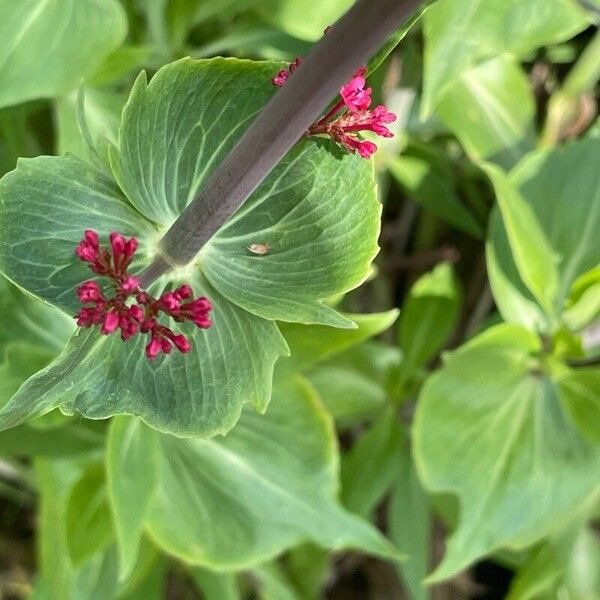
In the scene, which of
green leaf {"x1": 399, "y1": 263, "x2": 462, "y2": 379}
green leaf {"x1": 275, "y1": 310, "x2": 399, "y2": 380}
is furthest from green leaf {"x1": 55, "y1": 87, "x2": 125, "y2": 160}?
green leaf {"x1": 399, "y1": 263, "x2": 462, "y2": 379}

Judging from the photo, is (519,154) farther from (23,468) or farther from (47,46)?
(23,468)

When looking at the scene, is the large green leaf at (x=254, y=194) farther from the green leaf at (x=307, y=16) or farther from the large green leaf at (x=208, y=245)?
the green leaf at (x=307, y=16)

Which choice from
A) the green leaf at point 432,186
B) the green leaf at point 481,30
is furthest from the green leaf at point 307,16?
the green leaf at point 432,186

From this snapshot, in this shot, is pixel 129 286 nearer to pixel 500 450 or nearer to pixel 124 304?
pixel 124 304

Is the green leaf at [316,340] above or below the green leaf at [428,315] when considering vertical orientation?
above

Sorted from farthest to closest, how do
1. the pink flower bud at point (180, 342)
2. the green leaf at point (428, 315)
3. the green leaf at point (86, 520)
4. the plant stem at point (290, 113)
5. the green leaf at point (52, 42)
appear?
the green leaf at point (428, 315), the green leaf at point (86, 520), the green leaf at point (52, 42), the pink flower bud at point (180, 342), the plant stem at point (290, 113)

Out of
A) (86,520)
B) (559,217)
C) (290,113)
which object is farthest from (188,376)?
(559,217)
